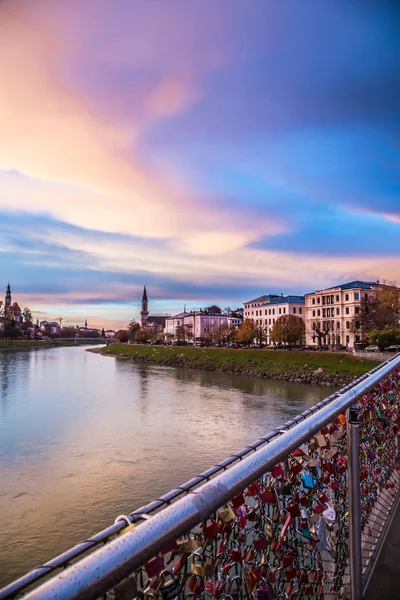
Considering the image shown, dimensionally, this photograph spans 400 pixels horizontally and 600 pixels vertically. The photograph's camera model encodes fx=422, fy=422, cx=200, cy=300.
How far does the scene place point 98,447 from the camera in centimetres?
1300

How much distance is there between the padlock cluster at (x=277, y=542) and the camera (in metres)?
1.45

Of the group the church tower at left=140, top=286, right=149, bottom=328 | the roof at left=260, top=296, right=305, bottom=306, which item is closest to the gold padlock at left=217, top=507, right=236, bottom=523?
the roof at left=260, top=296, right=305, bottom=306

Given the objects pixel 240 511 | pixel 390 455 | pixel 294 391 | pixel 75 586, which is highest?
pixel 75 586

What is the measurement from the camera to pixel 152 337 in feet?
372

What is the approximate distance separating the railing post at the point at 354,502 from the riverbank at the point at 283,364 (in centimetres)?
2899

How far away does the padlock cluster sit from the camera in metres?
1.45

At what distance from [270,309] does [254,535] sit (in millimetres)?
85497

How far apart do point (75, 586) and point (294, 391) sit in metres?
27.3

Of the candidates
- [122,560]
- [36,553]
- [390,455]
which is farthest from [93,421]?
[122,560]

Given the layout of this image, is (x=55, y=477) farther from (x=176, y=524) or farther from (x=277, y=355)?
(x=277, y=355)

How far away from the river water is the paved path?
5.54m

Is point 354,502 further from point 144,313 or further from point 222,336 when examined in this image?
point 144,313

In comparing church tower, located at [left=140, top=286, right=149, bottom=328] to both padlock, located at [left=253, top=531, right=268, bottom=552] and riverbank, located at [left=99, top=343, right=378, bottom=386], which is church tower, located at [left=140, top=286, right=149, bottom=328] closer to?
riverbank, located at [left=99, top=343, right=378, bottom=386]

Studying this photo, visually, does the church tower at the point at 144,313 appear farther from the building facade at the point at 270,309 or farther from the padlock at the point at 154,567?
the padlock at the point at 154,567
